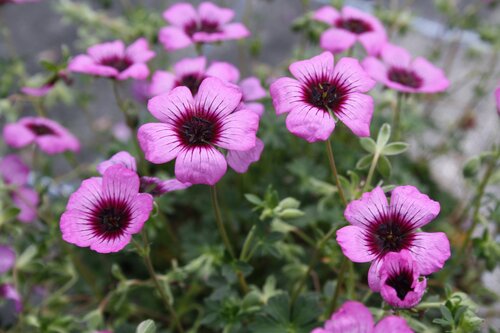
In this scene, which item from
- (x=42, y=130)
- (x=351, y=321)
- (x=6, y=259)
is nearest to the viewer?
(x=351, y=321)

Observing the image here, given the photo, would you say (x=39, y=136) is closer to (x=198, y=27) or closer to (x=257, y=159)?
(x=198, y=27)

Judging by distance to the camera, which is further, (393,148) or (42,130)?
(42,130)

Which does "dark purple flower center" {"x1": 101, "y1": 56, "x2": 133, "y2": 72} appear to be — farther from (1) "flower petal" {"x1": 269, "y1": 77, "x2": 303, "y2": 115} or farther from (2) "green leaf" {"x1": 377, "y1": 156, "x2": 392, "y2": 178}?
(2) "green leaf" {"x1": 377, "y1": 156, "x2": 392, "y2": 178}

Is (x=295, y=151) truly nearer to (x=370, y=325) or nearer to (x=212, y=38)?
(x=212, y=38)

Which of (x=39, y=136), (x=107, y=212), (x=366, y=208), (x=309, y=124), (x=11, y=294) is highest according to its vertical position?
(x=309, y=124)

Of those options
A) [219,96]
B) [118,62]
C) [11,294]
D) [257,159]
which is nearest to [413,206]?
[257,159]

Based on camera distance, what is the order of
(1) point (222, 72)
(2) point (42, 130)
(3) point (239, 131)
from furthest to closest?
(2) point (42, 130) → (1) point (222, 72) → (3) point (239, 131)

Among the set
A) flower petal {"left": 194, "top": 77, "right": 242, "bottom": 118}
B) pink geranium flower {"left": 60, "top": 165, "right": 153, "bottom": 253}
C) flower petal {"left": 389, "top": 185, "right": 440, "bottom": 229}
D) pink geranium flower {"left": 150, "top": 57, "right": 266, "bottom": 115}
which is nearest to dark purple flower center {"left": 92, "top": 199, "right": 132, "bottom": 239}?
pink geranium flower {"left": 60, "top": 165, "right": 153, "bottom": 253}

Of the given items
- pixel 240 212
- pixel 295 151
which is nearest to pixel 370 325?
pixel 240 212

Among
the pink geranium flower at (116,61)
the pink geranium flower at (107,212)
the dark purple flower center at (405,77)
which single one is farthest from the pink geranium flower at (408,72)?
the pink geranium flower at (107,212)
